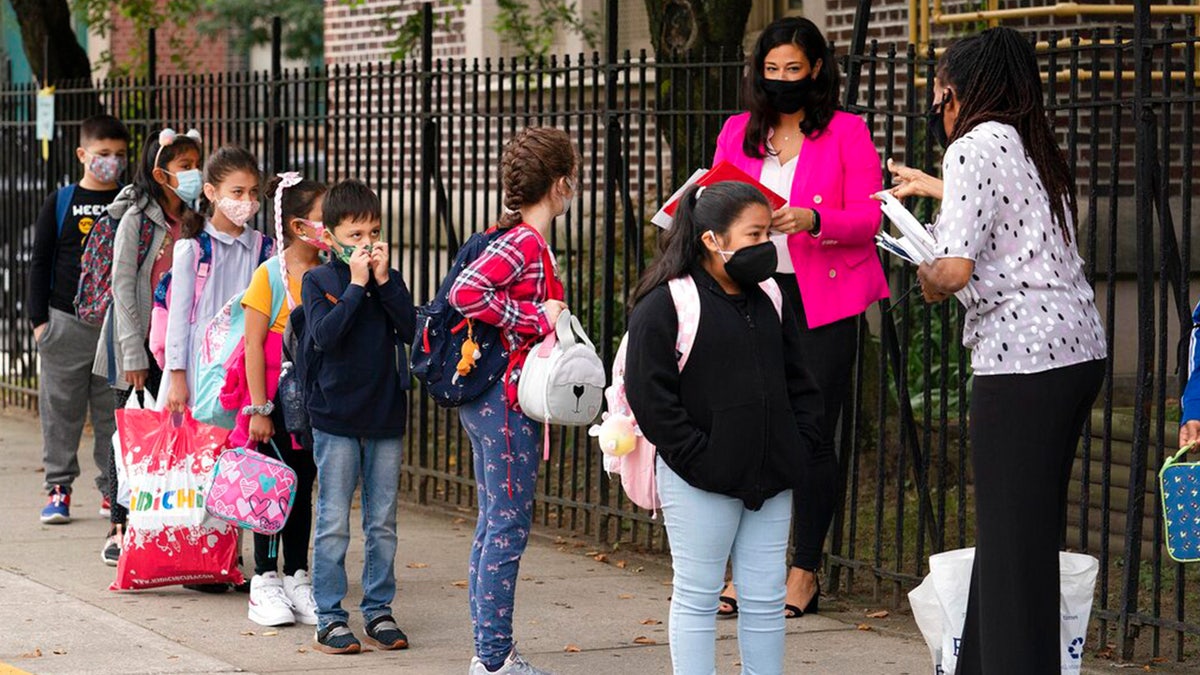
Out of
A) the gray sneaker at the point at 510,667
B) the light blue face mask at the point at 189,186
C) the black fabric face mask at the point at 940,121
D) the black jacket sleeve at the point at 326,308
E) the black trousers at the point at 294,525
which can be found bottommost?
the gray sneaker at the point at 510,667

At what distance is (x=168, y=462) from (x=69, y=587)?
2.56ft

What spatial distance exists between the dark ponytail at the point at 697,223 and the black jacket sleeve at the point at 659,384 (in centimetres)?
8

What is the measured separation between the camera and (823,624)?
693 cm

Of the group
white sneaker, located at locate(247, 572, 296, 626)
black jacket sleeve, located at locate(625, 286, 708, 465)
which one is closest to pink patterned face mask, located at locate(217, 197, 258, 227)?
white sneaker, located at locate(247, 572, 296, 626)

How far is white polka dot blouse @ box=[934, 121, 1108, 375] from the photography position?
480 centimetres

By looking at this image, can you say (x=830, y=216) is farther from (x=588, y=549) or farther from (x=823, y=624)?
(x=588, y=549)

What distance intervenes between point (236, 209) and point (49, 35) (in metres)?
7.32

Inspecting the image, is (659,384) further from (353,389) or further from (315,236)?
(315,236)

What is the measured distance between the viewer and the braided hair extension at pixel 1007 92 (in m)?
4.94

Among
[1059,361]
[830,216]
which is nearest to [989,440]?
[1059,361]

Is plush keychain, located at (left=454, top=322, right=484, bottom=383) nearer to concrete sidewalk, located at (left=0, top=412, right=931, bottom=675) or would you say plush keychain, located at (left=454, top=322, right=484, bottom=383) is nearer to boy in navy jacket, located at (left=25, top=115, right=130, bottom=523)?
concrete sidewalk, located at (left=0, top=412, right=931, bottom=675)

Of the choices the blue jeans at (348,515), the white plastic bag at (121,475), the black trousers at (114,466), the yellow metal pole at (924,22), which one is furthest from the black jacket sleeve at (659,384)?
the yellow metal pole at (924,22)

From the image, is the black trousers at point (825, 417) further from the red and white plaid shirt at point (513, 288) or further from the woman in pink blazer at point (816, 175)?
the red and white plaid shirt at point (513, 288)

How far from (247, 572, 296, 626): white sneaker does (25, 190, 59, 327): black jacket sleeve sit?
8.81 ft
